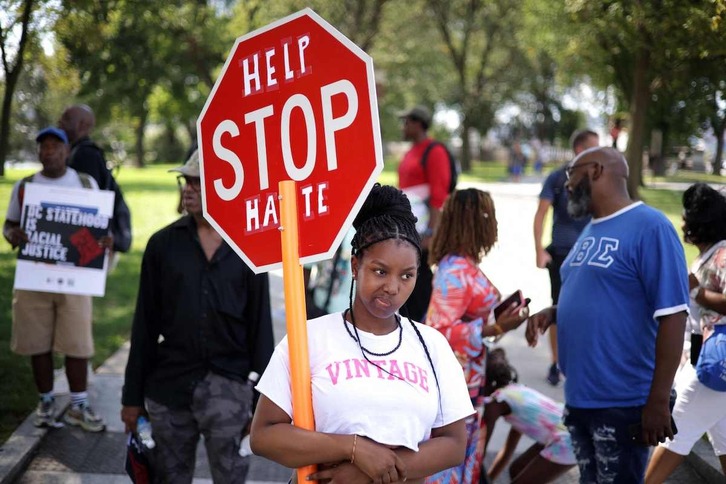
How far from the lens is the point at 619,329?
12.0ft

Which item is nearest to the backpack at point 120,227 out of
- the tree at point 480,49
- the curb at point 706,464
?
the curb at point 706,464

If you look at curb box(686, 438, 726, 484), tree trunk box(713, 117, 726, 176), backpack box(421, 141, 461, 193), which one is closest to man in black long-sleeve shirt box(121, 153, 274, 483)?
tree trunk box(713, 117, 726, 176)

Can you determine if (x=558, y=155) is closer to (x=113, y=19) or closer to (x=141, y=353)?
(x=113, y=19)

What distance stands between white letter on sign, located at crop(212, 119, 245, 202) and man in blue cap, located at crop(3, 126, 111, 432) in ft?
11.1

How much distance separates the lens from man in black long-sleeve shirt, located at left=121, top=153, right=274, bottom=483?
150 inches

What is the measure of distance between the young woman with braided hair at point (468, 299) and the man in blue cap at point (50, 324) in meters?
2.78

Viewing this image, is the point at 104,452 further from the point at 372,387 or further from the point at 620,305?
the point at 372,387

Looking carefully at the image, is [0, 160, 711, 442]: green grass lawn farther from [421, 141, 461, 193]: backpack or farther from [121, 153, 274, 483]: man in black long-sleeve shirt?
[121, 153, 274, 483]: man in black long-sleeve shirt

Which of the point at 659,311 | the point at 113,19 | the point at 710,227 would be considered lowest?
the point at 659,311

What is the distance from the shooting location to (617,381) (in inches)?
143

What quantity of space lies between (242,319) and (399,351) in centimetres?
153

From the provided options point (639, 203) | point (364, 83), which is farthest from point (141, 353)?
point (639, 203)

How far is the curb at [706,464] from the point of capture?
5297 mm

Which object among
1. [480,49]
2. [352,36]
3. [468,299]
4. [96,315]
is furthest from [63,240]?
[480,49]
